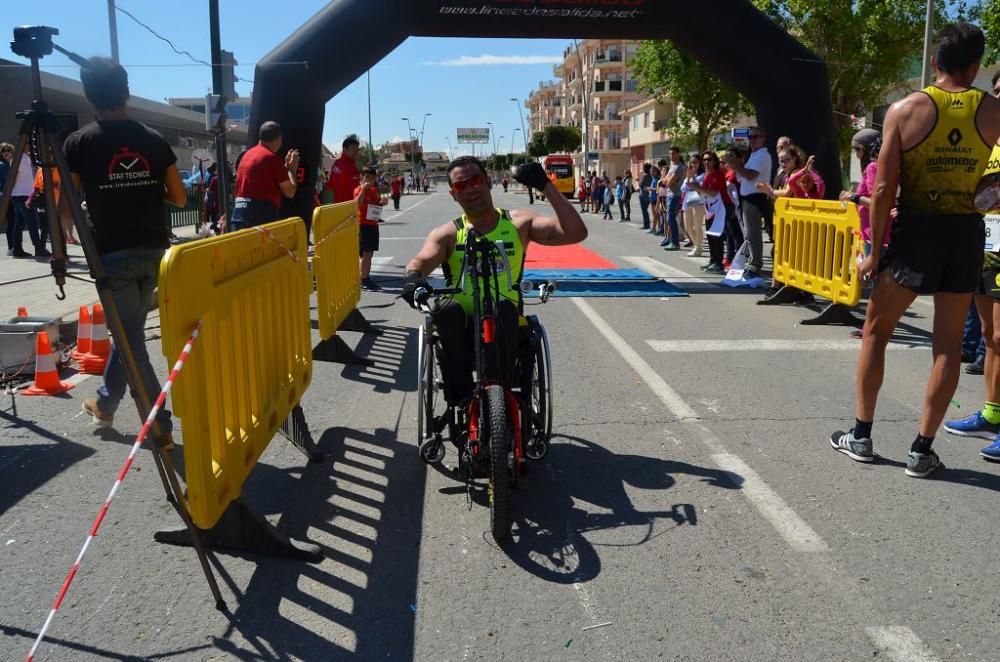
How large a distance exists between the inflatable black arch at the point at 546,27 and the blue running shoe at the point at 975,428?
8.18 metres

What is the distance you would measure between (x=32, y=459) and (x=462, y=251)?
8.79 feet

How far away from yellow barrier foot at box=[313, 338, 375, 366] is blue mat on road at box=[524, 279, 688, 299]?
3.77 metres

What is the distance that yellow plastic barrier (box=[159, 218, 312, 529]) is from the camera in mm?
2891

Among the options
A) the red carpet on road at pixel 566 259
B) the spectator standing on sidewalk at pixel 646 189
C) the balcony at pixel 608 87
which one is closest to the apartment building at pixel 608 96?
the balcony at pixel 608 87

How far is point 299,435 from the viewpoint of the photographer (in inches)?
188

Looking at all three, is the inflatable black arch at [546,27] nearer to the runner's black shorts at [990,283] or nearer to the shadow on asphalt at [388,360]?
the shadow on asphalt at [388,360]

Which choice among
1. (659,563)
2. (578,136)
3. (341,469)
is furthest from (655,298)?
(578,136)

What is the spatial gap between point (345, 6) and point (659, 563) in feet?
35.6

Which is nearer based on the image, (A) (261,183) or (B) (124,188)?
(B) (124,188)

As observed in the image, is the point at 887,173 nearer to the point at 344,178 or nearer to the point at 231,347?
the point at 231,347

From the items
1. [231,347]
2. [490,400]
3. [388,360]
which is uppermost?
[231,347]

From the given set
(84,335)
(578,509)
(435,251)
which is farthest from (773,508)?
(84,335)

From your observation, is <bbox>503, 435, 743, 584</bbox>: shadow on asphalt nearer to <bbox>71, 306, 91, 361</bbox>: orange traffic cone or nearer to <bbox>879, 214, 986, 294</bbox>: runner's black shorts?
<bbox>879, 214, 986, 294</bbox>: runner's black shorts

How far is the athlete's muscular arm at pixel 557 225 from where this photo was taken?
175 inches
